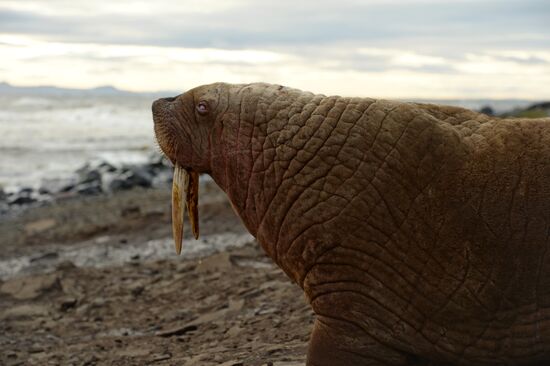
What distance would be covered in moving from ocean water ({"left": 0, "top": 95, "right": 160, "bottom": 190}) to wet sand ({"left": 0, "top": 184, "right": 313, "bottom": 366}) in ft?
5.49

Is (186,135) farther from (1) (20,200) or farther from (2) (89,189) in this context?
(2) (89,189)

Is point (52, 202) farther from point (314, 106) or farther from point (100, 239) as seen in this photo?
point (314, 106)

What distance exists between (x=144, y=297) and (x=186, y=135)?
13.9ft

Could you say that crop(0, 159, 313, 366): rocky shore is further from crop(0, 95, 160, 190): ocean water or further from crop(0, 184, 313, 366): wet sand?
crop(0, 95, 160, 190): ocean water

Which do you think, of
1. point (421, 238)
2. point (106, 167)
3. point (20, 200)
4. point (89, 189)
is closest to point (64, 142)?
point (106, 167)

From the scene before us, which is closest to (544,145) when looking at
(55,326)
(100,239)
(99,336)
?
(99,336)

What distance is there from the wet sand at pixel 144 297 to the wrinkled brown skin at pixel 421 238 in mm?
1083

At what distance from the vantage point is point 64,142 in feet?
115

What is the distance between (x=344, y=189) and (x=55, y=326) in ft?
15.7

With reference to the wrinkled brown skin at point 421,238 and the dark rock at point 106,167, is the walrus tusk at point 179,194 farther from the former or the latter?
the dark rock at point 106,167

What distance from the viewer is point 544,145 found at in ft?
15.2

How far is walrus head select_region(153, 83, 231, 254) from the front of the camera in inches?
208

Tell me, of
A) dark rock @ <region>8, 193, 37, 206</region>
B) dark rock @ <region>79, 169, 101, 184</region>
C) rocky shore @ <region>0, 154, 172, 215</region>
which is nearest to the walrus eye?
rocky shore @ <region>0, 154, 172, 215</region>

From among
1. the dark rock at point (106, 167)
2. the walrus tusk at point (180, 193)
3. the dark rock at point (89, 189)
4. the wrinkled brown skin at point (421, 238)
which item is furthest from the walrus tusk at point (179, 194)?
the dark rock at point (106, 167)
